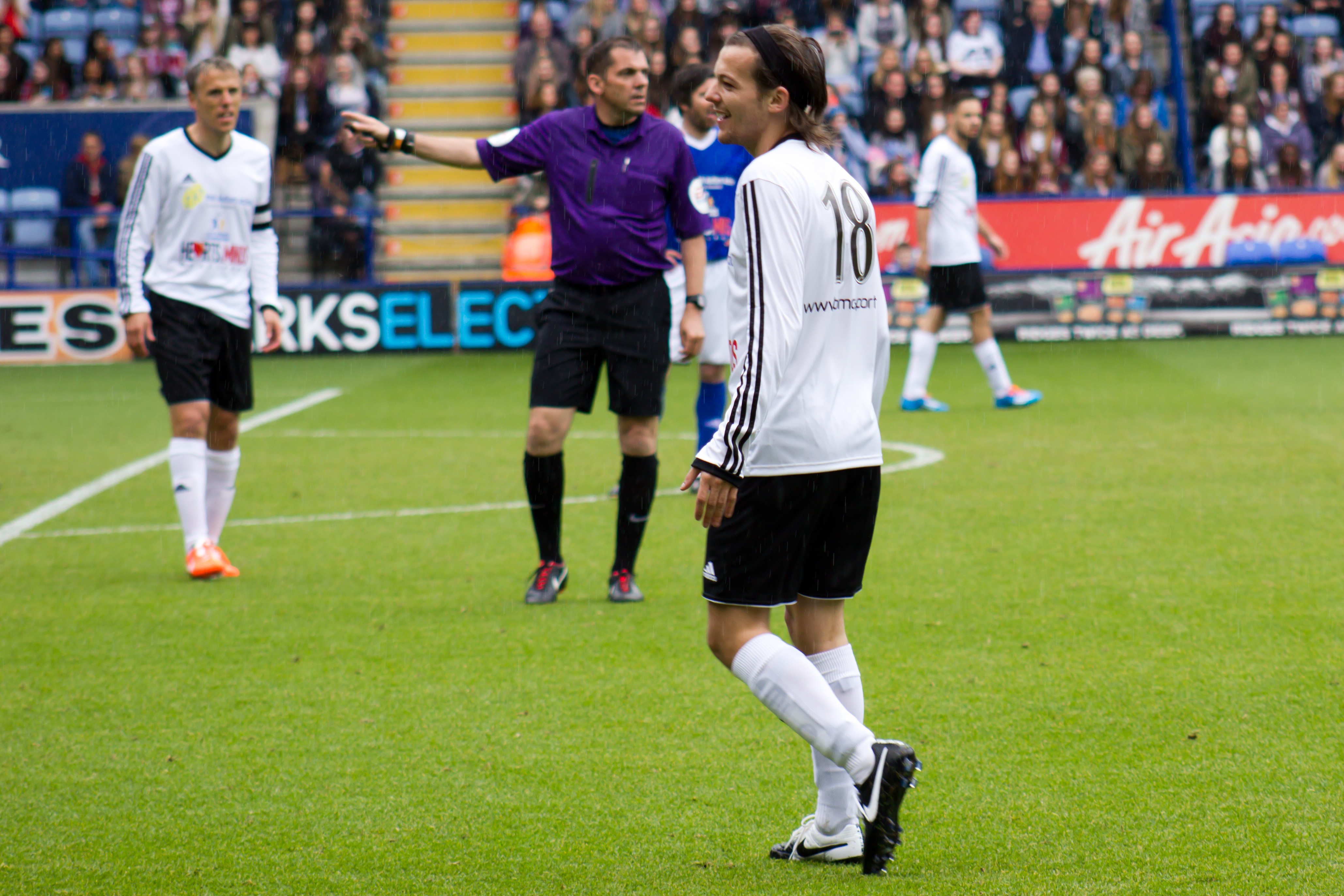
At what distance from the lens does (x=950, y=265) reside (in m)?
11.3

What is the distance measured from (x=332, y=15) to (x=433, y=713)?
18254mm

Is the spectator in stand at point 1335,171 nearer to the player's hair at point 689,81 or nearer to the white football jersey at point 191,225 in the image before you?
the player's hair at point 689,81

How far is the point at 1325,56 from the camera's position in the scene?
2016cm

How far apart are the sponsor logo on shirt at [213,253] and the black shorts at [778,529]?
12.8ft

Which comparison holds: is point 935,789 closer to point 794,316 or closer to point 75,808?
point 794,316

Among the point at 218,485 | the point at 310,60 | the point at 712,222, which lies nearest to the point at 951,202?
the point at 712,222

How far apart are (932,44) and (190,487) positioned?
15821mm

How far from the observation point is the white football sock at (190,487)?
634 centimetres

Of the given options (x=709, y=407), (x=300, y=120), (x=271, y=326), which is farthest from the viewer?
(x=300, y=120)

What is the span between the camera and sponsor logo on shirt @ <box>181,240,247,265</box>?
636 cm

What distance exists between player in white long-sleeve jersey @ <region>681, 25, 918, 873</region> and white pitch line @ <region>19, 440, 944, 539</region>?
388 cm

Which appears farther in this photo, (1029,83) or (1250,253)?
(1029,83)

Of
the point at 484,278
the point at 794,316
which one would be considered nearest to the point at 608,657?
the point at 794,316

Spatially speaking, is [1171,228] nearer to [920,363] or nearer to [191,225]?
[920,363]
